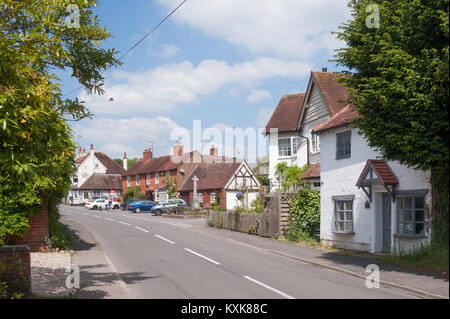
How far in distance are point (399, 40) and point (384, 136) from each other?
2375mm

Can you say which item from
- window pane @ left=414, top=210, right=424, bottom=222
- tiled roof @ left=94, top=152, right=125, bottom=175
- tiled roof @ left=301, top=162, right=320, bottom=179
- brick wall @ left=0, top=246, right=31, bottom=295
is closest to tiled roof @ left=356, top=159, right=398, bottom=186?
window pane @ left=414, top=210, right=424, bottom=222

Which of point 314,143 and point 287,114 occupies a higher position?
point 287,114

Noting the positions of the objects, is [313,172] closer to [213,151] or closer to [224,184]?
[224,184]

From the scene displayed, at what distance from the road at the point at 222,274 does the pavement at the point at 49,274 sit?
5.25 feet

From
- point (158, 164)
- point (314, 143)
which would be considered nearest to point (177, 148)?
point (158, 164)

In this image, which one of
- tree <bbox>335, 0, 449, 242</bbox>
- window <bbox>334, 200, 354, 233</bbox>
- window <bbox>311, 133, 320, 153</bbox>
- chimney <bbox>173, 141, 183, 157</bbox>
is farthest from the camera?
chimney <bbox>173, 141, 183, 157</bbox>

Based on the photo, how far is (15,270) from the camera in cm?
909

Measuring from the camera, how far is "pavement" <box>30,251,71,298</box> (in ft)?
32.4

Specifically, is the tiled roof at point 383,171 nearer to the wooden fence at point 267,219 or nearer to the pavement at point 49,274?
the wooden fence at point 267,219

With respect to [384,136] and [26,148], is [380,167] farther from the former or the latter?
[26,148]

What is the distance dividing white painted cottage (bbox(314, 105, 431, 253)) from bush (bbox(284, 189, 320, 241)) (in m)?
1.46

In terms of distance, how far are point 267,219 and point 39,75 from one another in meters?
17.8

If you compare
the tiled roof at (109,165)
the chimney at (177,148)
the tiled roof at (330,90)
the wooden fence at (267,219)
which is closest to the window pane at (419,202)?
the wooden fence at (267,219)

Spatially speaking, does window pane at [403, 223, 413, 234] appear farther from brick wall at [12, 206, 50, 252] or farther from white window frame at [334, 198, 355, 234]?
brick wall at [12, 206, 50, 252]
